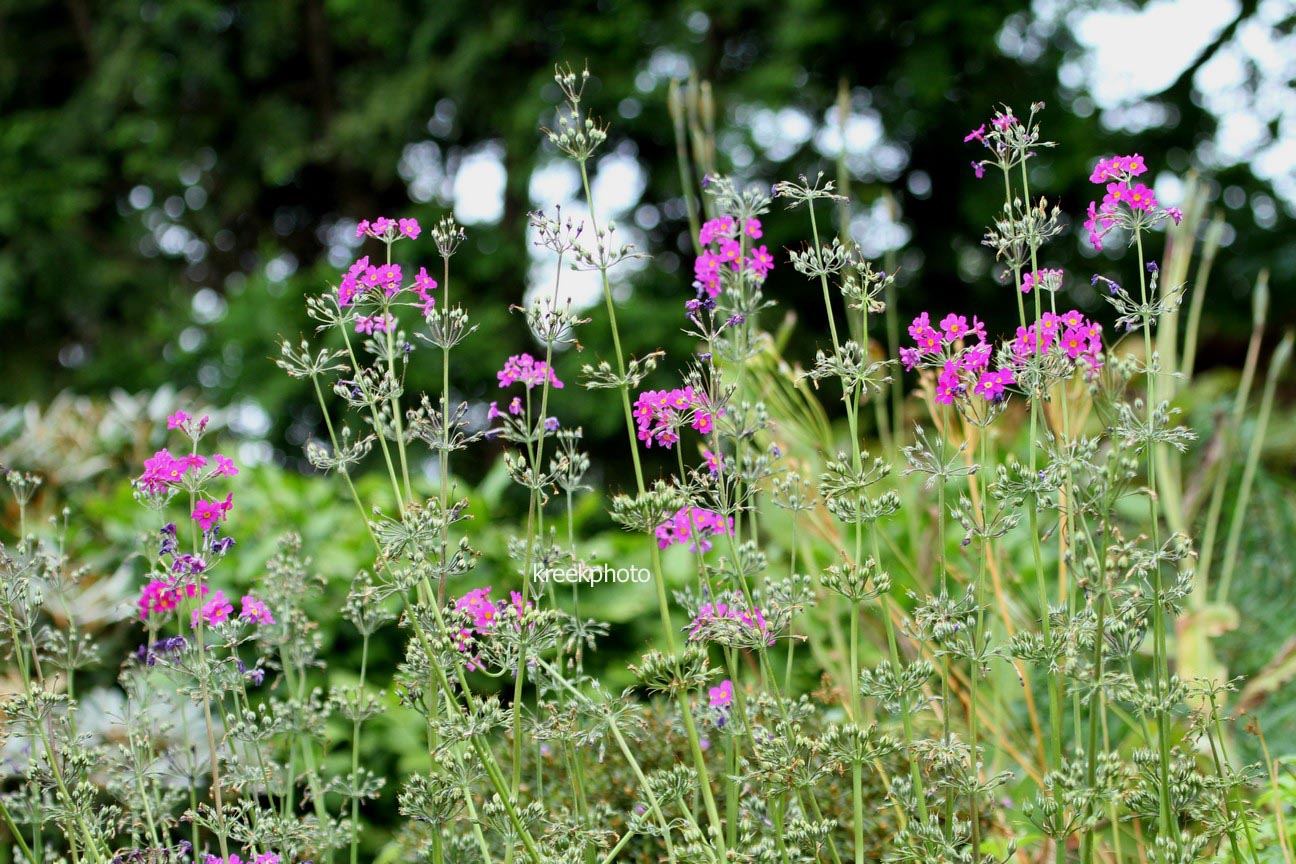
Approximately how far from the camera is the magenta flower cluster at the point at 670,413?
4.64 ft

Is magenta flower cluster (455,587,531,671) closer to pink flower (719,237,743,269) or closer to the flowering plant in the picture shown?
the flowering plant

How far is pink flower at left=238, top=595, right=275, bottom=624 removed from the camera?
158cm

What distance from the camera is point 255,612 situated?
1594 mm

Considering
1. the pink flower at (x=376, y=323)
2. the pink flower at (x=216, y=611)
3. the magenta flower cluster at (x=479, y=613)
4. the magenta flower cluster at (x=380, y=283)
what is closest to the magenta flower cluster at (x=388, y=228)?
the magenta flower cluster at (x=380, y=283)

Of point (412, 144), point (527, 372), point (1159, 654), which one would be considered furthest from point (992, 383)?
point (412, 144)

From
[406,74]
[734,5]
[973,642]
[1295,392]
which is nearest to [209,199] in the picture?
[406,74]

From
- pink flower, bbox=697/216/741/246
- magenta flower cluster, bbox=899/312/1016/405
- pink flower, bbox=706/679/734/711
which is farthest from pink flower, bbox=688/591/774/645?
pink flower, bbox=697/216/741/246

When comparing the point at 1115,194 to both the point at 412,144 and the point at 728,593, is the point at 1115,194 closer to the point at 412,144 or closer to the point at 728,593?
the point at 728,593

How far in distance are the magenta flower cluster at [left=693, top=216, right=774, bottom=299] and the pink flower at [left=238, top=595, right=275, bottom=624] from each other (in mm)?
811

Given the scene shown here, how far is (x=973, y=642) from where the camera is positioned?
1.34 meters

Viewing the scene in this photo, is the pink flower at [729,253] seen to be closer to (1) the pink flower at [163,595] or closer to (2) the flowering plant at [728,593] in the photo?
(2) the flowering plant at [728,593]

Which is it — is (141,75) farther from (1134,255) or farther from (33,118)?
(1134,255)

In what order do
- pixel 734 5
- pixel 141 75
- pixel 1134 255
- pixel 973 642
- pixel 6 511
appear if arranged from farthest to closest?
1. pixel 141 75
2. pixel 1134 255
3. pixel 734 5
4. pixel 6 511
5. pixel 973 642

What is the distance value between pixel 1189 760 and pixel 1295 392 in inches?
382
